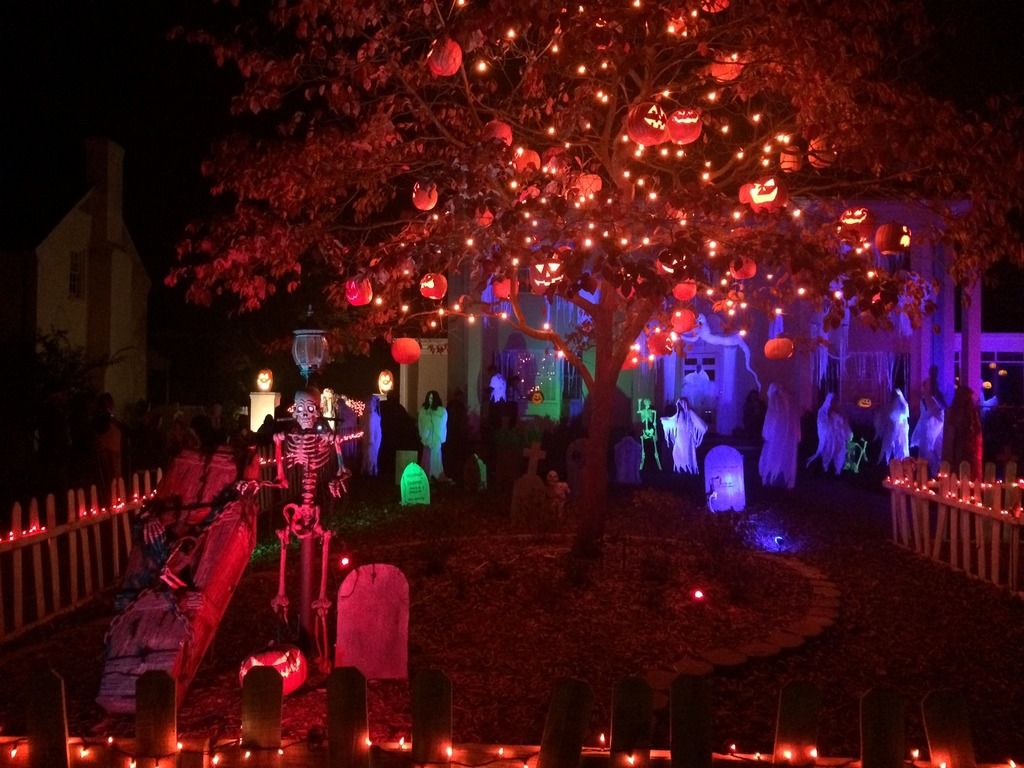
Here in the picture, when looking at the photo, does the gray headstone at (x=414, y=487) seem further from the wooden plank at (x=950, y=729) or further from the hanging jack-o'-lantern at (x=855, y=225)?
the wooden plank at (x=950, y=729)

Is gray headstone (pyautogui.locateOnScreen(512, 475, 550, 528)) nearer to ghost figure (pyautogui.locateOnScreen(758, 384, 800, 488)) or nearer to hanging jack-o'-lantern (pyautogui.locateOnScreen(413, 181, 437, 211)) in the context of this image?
hanging jack-o'-lantern (pyautogui.locateOnScreen(413, 181, 437, 211))

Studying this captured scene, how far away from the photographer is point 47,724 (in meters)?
3.43

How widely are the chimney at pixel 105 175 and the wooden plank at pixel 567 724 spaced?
938 inches

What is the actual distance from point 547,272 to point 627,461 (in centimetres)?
1002

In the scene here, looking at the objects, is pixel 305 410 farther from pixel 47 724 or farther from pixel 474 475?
pixel 474 475

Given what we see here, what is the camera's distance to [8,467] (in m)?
16.8

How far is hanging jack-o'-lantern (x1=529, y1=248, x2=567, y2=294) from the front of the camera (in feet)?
23.4

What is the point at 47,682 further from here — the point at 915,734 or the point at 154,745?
the point at 915,734

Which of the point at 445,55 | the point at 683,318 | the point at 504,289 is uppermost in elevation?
the point at 445,55

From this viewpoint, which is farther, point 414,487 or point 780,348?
point 414,487

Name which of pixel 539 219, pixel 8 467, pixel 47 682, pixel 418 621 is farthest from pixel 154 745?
pixel 8 467

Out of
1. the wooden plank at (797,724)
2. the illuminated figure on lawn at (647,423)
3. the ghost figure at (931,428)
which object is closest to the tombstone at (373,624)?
the wooden plank at (797,724)

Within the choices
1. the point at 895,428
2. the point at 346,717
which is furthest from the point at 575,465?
the point at 346,717

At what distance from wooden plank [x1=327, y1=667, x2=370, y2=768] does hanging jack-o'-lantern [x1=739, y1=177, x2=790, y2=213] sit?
5.08m
